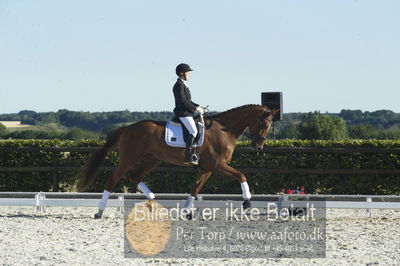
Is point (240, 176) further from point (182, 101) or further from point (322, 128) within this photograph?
point (322, 128)

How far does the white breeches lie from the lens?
8.99 meters

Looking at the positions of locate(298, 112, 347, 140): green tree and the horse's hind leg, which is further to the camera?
locate(298, 112, 347, 140): green tree

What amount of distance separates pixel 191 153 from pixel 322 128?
4491cm

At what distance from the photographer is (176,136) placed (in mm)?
9172

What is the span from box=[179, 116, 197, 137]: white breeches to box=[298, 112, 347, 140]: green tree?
1685 inches

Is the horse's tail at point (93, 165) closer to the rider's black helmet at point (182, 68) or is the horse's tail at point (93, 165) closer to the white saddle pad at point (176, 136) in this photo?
the white saddle pad at point (176, 136)

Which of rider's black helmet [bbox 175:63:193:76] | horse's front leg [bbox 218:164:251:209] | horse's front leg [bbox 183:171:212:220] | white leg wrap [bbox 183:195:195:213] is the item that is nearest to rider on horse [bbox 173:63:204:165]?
rider's black helmet [bbox 175:63:193:76]

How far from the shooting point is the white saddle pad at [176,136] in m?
9.10

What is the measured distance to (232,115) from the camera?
9.42 m

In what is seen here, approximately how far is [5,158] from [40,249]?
7.25 m

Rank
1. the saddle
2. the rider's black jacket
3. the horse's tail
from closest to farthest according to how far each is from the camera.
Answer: the rider's black jacket < the saddle < the horse's tail

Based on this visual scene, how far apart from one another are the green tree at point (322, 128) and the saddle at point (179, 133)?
42.6 meters

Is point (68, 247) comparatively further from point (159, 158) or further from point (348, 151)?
point (348, 151)

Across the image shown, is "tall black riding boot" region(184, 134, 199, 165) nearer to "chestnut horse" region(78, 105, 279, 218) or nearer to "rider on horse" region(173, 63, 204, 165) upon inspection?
"rider on horse" region(173, 63, 204, 165)
